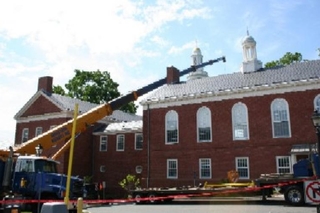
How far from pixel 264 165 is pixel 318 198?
16.7 metres

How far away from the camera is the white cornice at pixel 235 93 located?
85.6 feet

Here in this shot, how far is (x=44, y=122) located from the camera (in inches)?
1585

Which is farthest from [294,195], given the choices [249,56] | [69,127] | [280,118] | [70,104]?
[70,104]

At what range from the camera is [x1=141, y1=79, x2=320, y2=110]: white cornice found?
1027 inches

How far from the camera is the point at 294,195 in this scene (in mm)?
17703

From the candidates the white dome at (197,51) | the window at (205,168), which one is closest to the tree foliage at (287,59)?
the white dome at (197,51)

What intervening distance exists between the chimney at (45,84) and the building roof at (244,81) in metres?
15.2

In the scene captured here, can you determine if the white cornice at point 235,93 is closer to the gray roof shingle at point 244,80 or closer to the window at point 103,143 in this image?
the gray roof shingle at point 244,80

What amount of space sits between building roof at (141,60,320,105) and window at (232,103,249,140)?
60.7 inches

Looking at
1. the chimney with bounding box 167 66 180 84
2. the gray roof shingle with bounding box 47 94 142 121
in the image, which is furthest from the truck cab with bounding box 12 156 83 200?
the gray roof shingle with bounding box 47 94 142 121

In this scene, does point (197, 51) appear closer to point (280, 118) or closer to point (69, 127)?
point (280, 118)

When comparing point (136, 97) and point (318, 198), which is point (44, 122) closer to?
point (136, 97)

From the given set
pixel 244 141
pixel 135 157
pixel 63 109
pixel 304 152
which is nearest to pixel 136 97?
pixel 244 141

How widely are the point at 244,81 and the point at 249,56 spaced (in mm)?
4304
